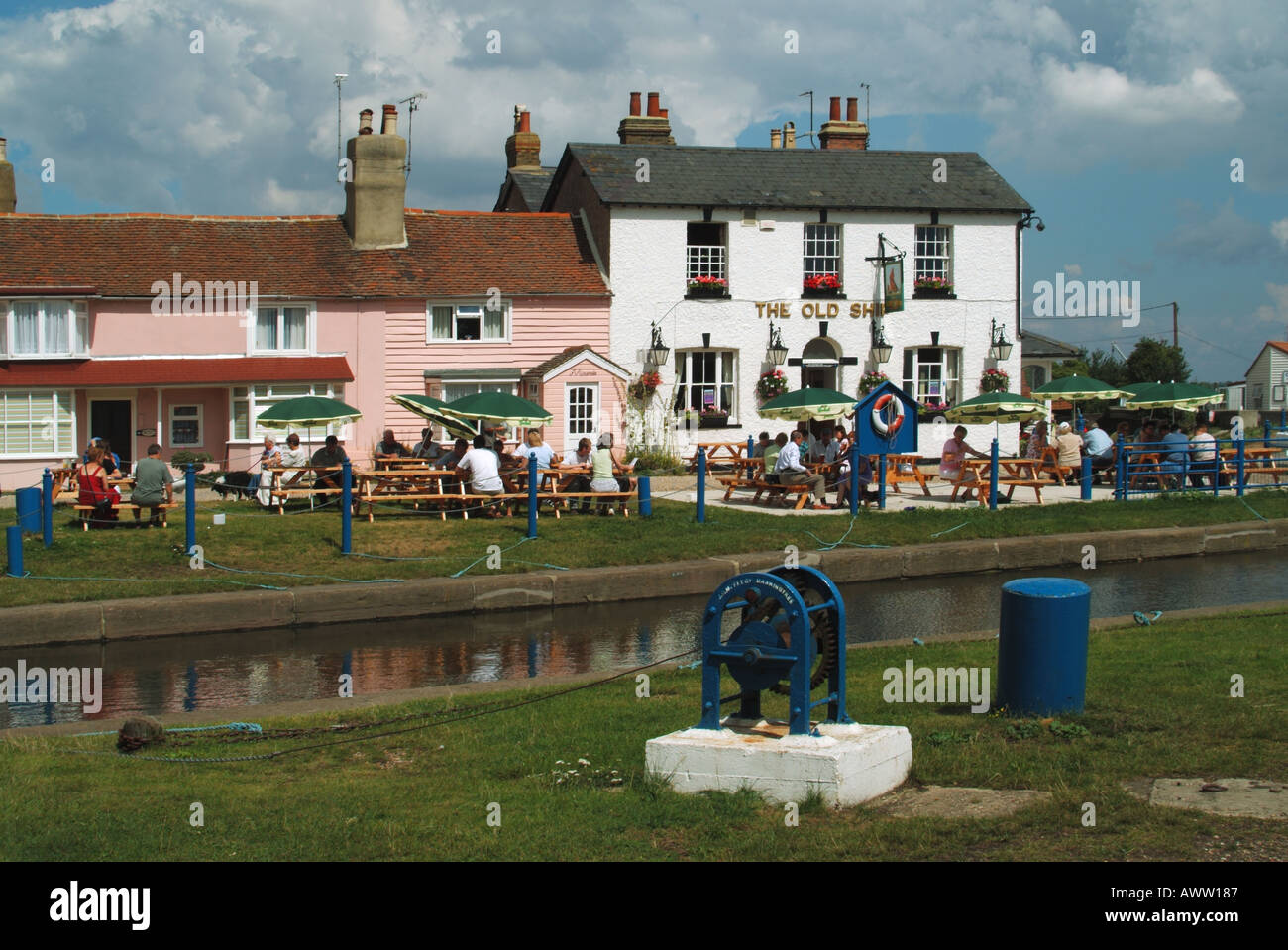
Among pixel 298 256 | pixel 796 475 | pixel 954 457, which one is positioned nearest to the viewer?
pixel 796 475

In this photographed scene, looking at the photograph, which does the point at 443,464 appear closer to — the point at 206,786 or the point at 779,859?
the point at 206,786

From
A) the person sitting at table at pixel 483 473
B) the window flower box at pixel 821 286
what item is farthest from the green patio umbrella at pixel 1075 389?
the person sitting at table at pixel 483 473

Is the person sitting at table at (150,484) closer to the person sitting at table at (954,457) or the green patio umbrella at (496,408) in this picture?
the green patio umbrella at (496,408)

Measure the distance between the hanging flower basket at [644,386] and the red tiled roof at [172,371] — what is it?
6344mm

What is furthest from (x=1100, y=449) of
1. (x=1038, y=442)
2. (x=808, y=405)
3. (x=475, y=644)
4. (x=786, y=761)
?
(x=786, y=761)

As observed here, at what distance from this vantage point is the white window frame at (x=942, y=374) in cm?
3278

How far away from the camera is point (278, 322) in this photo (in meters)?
29.4

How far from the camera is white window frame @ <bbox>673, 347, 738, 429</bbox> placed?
31.3m

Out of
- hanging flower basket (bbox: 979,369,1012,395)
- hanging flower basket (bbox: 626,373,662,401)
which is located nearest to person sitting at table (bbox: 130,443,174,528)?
hanging flower basket (bbox: 626,373,662,401)

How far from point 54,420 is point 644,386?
1273 cm

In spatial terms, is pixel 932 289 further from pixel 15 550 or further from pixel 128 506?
pixel 15 550

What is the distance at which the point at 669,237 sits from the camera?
31328mm

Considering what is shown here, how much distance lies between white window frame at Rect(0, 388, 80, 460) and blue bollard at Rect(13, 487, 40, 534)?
11716 mm
